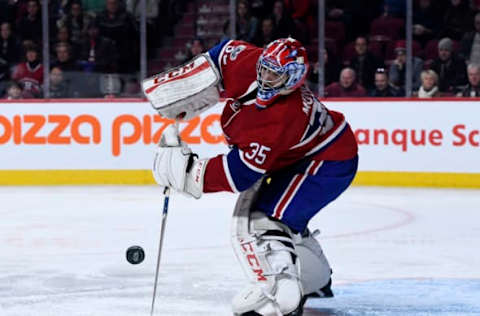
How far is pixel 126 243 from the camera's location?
598 cm

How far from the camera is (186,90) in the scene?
382cm

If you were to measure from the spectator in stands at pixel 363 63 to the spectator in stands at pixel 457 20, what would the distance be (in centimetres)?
64

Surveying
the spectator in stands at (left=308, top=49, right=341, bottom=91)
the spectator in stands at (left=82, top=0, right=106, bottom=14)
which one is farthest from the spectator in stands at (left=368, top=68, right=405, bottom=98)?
the spectator in stands at (left=82, top=0, right=106, bottom=14)

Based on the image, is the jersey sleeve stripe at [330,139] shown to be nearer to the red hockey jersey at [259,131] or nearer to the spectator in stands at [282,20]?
the red hockey jersey at [259,131]

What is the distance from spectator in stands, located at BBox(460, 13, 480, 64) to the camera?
9.07 metres

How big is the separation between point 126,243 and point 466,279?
6.73ft

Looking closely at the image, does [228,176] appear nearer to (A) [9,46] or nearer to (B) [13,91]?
(B) [13,91]

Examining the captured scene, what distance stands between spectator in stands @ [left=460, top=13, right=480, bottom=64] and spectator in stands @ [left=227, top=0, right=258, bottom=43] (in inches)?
74.3

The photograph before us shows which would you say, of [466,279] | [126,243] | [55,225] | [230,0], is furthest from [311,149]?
[230,0]

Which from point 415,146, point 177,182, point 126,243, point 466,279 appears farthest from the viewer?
point 415,146

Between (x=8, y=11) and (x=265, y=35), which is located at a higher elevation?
(x=8, y=11)

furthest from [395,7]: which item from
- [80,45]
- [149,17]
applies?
[80,45]

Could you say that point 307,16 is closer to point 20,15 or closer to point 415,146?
point 415,146

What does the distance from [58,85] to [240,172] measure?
6.18 metres
